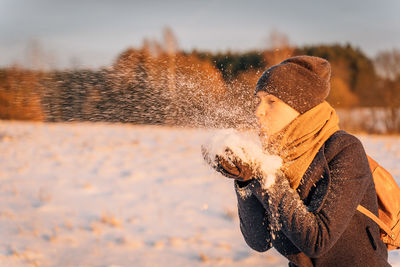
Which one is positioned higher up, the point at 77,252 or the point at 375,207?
the point at 375,207

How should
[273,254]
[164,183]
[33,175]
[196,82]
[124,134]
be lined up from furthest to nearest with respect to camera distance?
1. [124,134]
2. [33,175]
3. [164,183]
4. [273,254]
5. [196,82]

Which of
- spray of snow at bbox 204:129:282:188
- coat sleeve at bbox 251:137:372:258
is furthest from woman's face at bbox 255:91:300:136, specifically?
coat sleeve at bbox 251:137:372:258

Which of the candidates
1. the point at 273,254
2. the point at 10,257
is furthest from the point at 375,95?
the point at 10,257

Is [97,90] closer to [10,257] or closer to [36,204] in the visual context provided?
[10,257]

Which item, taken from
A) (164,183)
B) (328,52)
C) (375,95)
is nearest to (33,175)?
(164,183)

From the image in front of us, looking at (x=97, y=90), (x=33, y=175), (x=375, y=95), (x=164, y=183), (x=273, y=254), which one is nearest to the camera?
(x=97, y=90)

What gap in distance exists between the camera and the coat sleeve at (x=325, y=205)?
1.47 metres

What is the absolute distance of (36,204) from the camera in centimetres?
584

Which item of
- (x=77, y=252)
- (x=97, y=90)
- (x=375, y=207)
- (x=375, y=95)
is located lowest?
(x=375, y=95)

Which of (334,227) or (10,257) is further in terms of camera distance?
(10,257)

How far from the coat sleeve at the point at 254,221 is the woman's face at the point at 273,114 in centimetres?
32

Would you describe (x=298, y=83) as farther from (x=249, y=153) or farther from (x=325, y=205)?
(x=325, y=205)

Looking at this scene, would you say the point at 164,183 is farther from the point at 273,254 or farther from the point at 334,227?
the point at 334,227

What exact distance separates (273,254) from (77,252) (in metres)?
2.13
